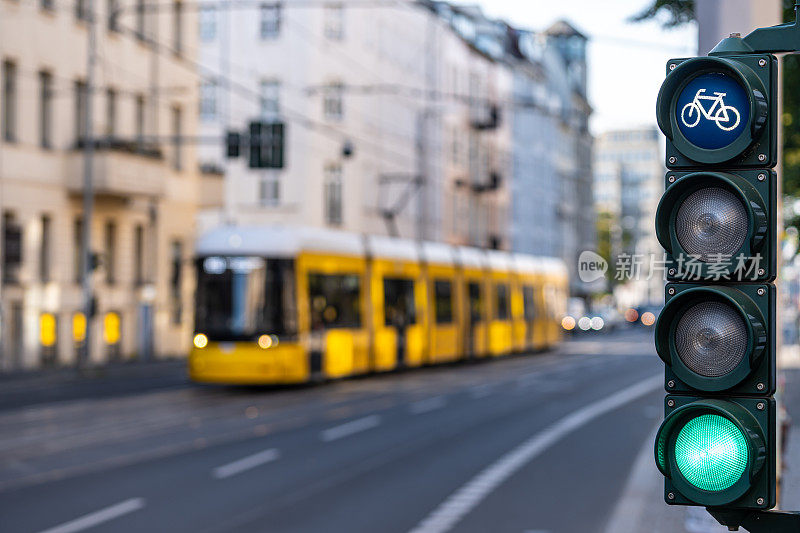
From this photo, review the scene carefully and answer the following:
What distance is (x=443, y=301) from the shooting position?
38000mm

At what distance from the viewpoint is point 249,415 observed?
2325 centimetres

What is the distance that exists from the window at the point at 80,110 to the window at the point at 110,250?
2957mm

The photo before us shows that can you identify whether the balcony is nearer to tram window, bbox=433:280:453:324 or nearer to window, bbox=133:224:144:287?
window, bbox=133:224:144:287

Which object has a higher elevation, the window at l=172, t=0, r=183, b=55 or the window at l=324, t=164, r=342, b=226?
the window at l=172, t=0, r=183, b=55

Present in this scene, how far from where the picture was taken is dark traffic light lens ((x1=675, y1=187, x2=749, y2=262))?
12.3ft

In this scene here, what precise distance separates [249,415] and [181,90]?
25716mm

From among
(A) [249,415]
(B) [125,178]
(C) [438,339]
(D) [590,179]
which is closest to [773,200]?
(A) [249,415]

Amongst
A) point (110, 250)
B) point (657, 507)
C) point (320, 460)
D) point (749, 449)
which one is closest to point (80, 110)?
point (110, 250)

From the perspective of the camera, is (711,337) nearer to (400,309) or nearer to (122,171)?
(400,309)

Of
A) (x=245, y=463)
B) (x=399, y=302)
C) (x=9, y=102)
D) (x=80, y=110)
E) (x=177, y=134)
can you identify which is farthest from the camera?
(x=177, y=134)

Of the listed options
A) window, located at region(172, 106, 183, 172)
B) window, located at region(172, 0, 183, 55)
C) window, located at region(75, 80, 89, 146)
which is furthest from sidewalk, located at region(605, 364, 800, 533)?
window, located at region(172, 0, 183, 55)

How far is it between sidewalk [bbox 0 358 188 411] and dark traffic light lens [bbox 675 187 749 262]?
69.6 ft

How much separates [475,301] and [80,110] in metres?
11.6

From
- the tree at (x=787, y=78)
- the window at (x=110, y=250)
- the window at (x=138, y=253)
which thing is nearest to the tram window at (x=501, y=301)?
the window at (x=138, y=253)
